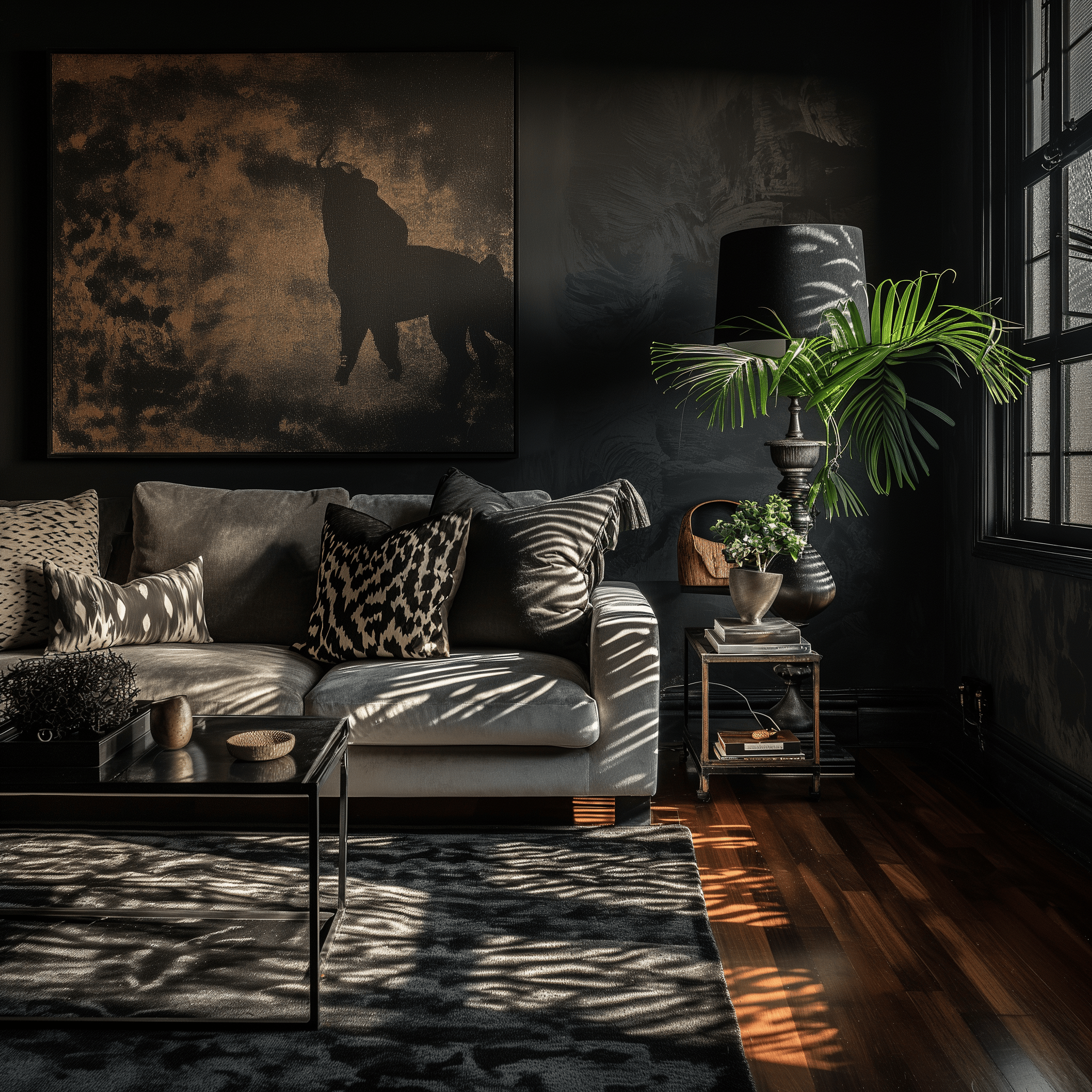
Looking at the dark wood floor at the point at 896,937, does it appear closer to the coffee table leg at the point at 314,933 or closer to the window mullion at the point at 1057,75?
the coffee table leg at the point at 314,933

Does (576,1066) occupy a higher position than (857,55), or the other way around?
(857,55)

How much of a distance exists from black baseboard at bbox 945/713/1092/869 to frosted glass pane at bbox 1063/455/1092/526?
25.8 inches

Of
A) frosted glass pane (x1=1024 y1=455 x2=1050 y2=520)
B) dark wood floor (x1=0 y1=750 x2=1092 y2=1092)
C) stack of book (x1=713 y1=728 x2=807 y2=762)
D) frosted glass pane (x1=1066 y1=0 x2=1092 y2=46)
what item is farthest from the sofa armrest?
frosted glass pane (x1=1066 y1=0 x2=1092 y2=46)

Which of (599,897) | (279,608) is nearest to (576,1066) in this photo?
(599,897)

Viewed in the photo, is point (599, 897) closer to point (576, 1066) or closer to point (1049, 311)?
point (576, 1066)

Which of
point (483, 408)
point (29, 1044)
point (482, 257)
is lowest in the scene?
point (29, 1044)

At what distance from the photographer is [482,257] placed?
3584 millimetres

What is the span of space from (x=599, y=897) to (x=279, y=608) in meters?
1.44

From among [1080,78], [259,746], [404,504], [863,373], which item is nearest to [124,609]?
[404,504]

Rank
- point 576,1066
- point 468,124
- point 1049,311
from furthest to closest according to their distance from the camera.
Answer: point 468,124, point 1049,311, point 576,1066

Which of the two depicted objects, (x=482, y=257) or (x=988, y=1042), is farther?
(x=482, y=257)

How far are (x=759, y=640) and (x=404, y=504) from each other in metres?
1.19

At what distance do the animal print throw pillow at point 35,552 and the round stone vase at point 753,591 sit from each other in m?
1.93

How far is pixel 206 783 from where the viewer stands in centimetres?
166
